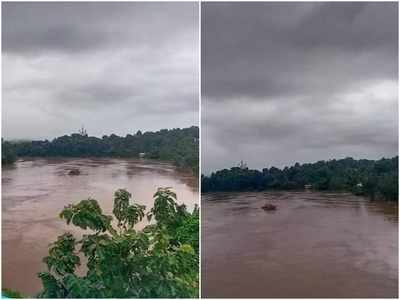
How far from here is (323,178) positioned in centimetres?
493

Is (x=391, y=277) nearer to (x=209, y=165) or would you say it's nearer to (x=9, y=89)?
(x=209, y=165)

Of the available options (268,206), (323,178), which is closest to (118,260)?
(268,206)

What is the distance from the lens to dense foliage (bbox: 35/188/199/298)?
490 centimetres

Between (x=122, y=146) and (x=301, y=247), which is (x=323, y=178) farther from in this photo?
(x=122, y=146)

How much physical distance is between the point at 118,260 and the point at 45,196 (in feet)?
2.63

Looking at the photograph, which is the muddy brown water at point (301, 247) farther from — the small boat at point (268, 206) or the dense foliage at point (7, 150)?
the dense foliage at point (7, 150)

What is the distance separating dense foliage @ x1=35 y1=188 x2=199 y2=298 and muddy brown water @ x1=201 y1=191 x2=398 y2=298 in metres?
0.18

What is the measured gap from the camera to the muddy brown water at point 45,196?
5.00 m

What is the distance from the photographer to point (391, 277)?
4.83 metres

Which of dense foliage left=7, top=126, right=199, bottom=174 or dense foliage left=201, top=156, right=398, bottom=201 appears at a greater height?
dense foliage left=7, top=126, right=199, bottom=174

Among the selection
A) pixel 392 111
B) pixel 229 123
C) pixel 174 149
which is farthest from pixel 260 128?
pixel 392 111

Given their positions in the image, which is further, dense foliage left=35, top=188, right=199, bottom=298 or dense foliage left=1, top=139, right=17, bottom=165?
dense foliage left=1, top=139, right=17, bottom=165

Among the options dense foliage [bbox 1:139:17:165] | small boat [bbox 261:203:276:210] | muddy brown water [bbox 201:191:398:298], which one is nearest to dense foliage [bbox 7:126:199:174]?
dense foliage [bbox 1:139:17:165]

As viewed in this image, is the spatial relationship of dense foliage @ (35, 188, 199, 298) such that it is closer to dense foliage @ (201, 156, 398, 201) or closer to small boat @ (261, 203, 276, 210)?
dense foliage @ (201, 156, 398, 201)
